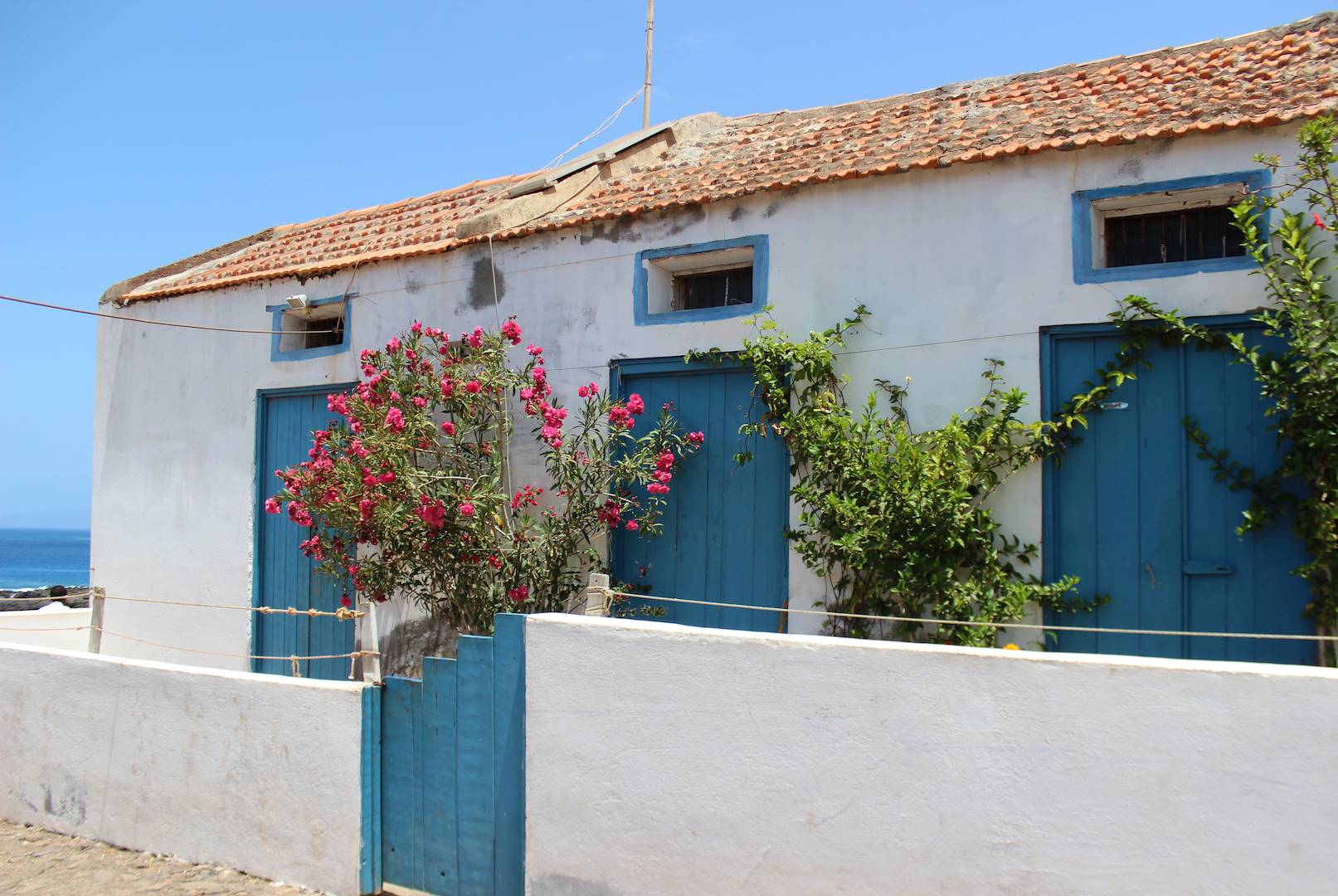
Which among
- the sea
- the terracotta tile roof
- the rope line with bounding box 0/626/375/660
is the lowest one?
the sea

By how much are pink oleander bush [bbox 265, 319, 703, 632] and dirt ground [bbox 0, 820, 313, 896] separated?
2.23 metres

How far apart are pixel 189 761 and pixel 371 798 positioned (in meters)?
1.31

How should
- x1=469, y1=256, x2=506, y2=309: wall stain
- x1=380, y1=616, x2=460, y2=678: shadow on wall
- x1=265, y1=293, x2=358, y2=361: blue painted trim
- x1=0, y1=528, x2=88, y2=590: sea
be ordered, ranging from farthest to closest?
1. x1=0, y1=528, x2=88, y2=590: sea
2. x1=265, y1=293, x2=358, y2=361: blue painted trim
3. x1=469, y1=256, x2=506, y2=309: wall stain
4. x1=380, y1=616, x2=460, y2=678: shadow on wall

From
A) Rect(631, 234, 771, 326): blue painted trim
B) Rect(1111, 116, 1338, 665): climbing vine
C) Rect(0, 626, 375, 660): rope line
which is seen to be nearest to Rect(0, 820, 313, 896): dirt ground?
Rect(0, 626, 375, 660): rope line

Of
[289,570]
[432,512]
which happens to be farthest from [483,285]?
[289,570]

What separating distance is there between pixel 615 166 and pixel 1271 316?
542cm

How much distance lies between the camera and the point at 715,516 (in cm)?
723

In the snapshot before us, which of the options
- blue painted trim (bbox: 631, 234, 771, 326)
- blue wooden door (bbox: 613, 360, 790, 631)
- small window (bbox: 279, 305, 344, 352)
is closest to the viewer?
blue wooden door (bbox: 613, 360, 790, 631)

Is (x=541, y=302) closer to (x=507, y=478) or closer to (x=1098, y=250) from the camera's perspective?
(x=507, y=478)

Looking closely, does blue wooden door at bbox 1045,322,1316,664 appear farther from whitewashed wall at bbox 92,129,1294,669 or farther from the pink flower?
the pink flower

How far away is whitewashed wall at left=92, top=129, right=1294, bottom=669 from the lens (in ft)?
20.1

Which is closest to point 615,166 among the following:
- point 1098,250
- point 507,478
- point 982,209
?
point 507,478

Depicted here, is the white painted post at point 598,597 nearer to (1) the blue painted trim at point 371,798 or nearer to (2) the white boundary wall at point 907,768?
(2) the white boundary wall at point 907,768

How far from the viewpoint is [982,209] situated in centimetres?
638
